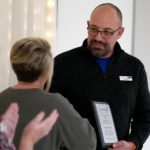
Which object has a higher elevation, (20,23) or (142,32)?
(20,23)

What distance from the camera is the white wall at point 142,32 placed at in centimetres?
364

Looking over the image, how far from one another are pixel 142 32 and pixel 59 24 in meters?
1.00

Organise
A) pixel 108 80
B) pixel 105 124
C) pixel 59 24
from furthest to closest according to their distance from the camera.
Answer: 1. pixel 59 24
2. pixel 108 80
3. pixel 105 124

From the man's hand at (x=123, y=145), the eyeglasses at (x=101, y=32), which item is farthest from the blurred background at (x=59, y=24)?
the man's hand at (x=123, y=145)

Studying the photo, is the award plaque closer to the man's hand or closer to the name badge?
the man's hand

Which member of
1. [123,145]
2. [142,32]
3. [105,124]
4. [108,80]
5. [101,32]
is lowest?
[123,145]

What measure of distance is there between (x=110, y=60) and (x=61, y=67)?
0.29m

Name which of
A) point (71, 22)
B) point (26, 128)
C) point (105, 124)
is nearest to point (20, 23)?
point (71, 22)

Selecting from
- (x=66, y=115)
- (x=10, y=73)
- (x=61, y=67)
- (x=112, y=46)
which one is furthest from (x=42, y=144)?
(x=10, y=73)

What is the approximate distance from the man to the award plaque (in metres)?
0.13

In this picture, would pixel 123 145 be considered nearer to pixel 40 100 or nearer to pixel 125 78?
pixel 125 78

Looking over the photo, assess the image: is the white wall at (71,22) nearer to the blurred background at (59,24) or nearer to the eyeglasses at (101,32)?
the blurred background at (59,24)

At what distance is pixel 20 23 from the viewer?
2.58 meters

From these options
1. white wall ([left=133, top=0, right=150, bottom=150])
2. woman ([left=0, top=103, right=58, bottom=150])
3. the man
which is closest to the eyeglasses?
the man
